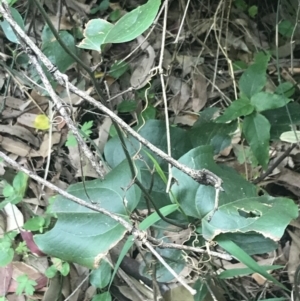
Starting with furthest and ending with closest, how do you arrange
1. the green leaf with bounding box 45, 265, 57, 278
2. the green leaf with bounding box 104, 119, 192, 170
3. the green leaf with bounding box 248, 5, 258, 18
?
the green leaf with bounding box 248, 5, 258, 18, the green leaf with bounding box 45, 265, 57, 278, the green leaf with bounding box 104, 119, 192, 170

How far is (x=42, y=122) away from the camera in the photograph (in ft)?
4.08

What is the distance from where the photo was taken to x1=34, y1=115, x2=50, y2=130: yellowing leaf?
4.07 feet

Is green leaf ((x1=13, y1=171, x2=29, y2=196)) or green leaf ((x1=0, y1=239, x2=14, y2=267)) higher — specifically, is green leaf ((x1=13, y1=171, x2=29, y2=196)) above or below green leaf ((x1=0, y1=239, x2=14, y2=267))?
above

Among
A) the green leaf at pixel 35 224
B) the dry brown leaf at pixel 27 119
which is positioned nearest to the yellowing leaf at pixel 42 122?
the dry brown leaf at pixel 27 119

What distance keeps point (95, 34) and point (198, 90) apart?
61cm

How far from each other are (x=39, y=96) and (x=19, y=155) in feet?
0.56

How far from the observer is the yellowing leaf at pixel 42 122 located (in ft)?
4.07

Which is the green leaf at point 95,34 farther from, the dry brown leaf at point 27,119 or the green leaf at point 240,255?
the dry brown leaf at point 27,119

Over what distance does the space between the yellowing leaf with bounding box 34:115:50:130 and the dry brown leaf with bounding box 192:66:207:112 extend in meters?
0.39

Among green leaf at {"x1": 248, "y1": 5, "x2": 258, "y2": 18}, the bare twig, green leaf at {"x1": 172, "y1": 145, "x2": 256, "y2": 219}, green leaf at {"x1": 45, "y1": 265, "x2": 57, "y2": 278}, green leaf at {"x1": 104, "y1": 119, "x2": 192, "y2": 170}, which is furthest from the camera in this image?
green leaf at {"x1": 248, "y1": 5, "x2": 258, "y2": 18}

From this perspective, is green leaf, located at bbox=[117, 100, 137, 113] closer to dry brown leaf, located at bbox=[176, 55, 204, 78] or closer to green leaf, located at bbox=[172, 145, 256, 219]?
dry brown leaf, located at bbox=[176, 55, 204, 78]

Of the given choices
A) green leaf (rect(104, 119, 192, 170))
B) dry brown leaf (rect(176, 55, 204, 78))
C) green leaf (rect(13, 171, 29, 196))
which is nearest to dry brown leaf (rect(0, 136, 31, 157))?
green leaf (rect(13, 171, 29, 196))

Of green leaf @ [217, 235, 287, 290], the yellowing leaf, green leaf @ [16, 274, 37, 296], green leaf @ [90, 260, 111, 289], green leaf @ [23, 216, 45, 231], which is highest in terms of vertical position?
the yellowing leaf

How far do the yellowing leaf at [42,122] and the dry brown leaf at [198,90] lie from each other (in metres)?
0.39
